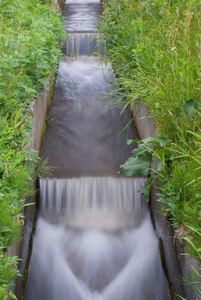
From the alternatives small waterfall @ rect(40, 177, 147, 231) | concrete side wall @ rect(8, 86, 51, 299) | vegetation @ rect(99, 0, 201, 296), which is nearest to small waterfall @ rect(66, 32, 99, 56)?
concrete side wall @ rect(8, 86, 51, 299)

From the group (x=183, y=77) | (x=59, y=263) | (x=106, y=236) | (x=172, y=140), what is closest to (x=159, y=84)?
(x=183, y=77)

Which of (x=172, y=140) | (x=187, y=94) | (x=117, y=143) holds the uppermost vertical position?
(x=187, y=94)

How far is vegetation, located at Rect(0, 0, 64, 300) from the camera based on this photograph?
2.72 m

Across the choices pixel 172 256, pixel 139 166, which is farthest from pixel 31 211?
pixel 172 256

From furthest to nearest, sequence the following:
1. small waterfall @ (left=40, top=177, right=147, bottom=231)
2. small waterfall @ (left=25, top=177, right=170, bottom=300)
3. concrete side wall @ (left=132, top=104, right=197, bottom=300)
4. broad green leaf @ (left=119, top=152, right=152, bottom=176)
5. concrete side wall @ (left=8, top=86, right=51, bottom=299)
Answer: small waterfall @ (left=40, top=177, right=147, bottom=231), broad green leaf @ (left=119, top=152, right=152, bottom=176), small waterfall @ (left=25, top=177, right=170, bottom=300), concrete side wall @ (left=8, top=86, right=51, bottom=299), concrete side wall @ (left=132, top=104, right=197, bottom=300)

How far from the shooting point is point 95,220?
4160mm

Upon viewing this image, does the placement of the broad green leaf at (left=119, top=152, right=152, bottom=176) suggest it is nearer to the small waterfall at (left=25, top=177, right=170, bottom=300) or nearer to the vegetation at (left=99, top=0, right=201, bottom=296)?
the vegetation at (left=99, top=0, right=201, bottom=296)

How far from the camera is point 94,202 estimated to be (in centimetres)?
432

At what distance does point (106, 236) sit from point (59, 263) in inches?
Result: 23.3

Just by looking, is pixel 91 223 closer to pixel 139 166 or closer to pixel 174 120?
pixel 139 166

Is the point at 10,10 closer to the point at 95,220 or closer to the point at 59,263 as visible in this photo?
the point at 95,220

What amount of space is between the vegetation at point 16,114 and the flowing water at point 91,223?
0.52 metres

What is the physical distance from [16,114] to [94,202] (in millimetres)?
1417

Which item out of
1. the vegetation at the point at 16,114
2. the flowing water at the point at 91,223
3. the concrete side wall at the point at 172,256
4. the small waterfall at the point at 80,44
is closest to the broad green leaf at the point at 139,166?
the concrete side wall at the point at 172,256
